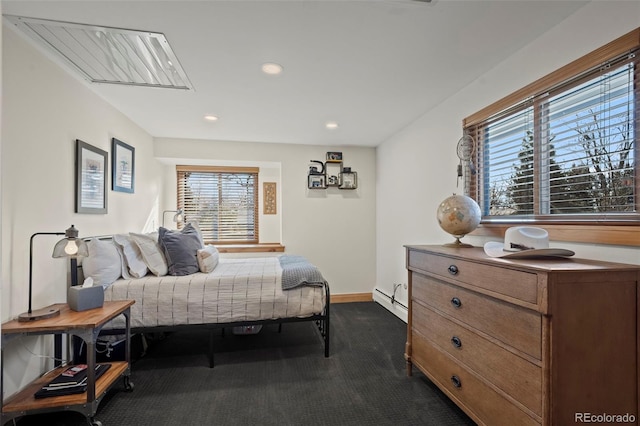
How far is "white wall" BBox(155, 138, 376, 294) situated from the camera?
422cm

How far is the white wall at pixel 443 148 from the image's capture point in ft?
4.99

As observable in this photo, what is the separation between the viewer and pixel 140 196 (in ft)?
11.7

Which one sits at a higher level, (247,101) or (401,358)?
(247,101)

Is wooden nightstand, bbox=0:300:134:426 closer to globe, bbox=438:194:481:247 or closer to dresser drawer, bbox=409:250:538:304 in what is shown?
dresser drawer, bbox=409:250:538:304

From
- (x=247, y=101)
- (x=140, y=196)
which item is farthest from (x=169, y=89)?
(x=140, y=196)

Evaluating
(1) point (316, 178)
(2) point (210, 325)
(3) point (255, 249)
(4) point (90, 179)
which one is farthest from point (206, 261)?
(1) point (316, 178)

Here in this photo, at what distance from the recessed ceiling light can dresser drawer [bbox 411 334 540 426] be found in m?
2.19

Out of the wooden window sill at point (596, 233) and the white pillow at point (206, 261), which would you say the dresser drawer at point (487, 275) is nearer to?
the wooden window sill at point (596, 233)

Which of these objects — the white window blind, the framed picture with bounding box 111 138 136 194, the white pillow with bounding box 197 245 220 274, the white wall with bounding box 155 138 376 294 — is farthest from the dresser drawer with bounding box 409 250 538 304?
the framed picture with bounding box 111 138 136 194

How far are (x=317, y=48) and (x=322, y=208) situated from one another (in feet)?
8.66

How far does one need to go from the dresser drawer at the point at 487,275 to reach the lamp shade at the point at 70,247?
2217 mm

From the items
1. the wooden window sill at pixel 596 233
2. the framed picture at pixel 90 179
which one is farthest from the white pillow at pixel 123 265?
the wooden window sill at pixel 596 233

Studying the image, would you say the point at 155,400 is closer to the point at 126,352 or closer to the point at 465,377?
the point at 126,352

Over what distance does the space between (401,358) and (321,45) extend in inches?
98.6
